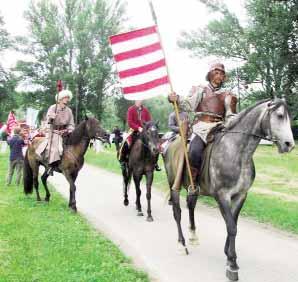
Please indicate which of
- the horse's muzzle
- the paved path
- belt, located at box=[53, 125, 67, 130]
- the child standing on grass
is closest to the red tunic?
belt, located at box=[53, 125, 67, 130]

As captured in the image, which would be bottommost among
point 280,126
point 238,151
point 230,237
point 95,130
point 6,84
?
point 230,237

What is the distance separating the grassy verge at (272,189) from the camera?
1012 cm

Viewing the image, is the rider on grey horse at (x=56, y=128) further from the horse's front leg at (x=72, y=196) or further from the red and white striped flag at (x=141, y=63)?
the red and white striped flag at (x=141, y=63)

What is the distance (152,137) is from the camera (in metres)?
10.6

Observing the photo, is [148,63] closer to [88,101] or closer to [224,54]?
[224,54]

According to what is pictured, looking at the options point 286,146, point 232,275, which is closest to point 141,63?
point 286,146

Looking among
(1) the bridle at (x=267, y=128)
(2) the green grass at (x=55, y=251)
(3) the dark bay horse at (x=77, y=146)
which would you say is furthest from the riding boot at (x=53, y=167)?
(1) the bridle at (x=267, y=128)

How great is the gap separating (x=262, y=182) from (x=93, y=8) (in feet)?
136

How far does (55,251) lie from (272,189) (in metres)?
9.74

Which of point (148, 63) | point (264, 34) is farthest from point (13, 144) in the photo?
point (264, 34)

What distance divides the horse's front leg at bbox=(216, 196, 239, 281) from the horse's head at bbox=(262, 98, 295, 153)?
3.52 ft

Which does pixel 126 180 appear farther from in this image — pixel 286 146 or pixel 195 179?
pixel 286 146

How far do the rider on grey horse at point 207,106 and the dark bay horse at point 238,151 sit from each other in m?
0.32

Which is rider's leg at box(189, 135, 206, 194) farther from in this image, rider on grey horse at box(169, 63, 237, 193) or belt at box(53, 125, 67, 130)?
belt at box(53, 125, 67, 130)
